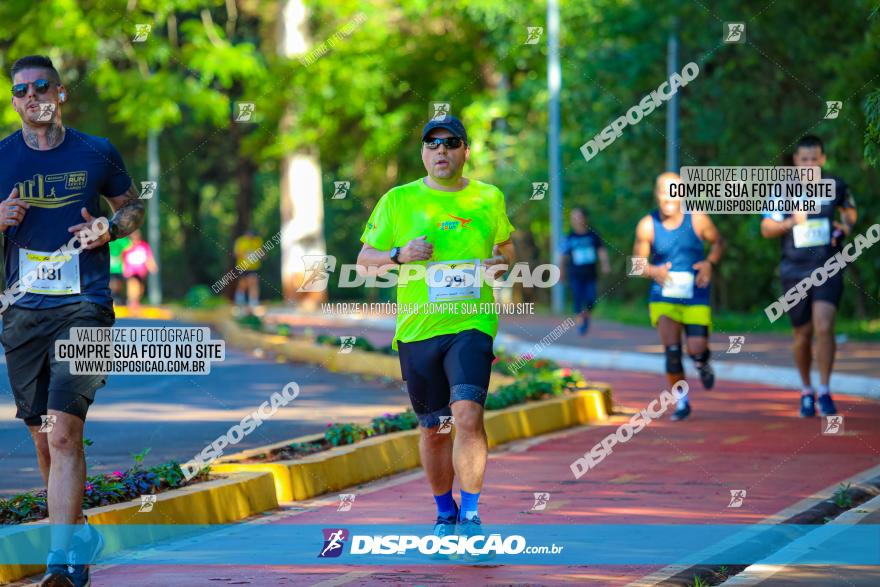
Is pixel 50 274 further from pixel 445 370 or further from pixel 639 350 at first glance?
pixel 639 350

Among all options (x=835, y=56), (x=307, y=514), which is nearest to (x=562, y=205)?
(x=835, y=56)

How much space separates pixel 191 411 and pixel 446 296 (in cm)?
764

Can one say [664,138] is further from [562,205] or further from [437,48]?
[437,48]

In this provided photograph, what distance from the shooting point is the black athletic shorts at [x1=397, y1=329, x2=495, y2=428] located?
25.8 ft

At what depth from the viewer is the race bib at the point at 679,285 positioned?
548 inches

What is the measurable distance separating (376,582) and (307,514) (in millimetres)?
2292

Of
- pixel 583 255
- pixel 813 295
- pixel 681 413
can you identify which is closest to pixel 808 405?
pixel 681 413

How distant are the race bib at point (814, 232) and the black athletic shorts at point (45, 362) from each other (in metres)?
7.52

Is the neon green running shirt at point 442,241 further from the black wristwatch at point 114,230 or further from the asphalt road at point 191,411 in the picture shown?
the asphalt road at point 191,411

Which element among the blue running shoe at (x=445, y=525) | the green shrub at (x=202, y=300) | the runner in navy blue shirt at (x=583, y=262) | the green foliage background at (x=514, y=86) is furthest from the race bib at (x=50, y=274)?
the green shrub at (x=202, y=300)

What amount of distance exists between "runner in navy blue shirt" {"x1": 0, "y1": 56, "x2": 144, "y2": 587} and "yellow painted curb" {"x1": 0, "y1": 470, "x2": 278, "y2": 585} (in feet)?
3.27

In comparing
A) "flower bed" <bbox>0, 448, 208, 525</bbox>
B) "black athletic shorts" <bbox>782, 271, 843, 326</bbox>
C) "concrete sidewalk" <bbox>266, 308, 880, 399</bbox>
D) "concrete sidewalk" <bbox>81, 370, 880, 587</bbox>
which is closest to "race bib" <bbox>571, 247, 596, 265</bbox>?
"concrete sidewalk" <bbox>266, 308, 880, 399</bbox>

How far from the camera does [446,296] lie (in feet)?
26.1

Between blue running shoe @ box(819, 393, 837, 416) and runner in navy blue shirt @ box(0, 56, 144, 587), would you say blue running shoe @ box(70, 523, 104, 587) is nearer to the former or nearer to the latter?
runner in navy blue shirt @ box(0, 56, 144, 587)
